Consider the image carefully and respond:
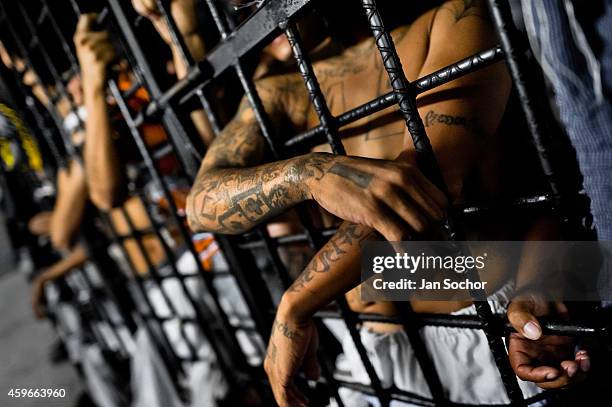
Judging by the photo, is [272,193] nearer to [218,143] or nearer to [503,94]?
[218,143]

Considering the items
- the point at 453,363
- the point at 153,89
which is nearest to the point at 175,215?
the point at 153,89

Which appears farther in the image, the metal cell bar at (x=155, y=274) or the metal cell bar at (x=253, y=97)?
the metal cell bar at (x=155, y=274)

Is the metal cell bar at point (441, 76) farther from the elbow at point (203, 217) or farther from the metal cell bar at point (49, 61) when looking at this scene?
the metal cell bar at point (49, 61)

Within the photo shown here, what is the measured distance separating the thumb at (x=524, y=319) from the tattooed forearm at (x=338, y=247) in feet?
1.12

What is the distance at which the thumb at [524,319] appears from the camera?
70cm

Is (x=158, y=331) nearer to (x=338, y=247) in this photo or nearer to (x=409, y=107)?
(x=338, y=247)

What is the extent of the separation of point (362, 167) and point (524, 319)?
1.53ft

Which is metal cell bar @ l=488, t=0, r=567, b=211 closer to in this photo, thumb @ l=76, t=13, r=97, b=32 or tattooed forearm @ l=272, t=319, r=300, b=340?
tattooed forearm @ l=272, t=319, r=300, b=340

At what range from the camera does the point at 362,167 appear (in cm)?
67

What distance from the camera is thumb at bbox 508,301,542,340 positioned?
70 centimetres

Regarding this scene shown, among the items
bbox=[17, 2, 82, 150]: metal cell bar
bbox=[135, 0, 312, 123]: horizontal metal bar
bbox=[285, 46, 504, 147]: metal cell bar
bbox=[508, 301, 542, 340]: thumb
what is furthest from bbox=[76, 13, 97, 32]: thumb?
bbox=[508, 301, 542, 340]: thumb

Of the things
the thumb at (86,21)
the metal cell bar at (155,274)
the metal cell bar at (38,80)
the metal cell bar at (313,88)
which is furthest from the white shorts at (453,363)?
the metal cell bar at (38,80)

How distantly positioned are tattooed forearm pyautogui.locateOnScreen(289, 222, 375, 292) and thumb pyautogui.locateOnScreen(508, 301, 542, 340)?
34 centimetres

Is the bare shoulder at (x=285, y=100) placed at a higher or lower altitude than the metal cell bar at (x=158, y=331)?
higher
